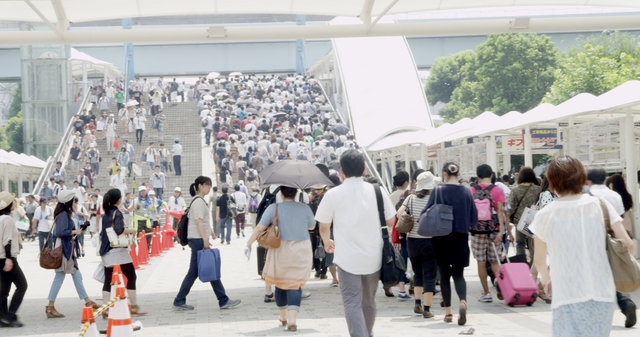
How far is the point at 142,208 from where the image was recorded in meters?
19.8

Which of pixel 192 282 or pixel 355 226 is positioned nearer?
pixel 355 226

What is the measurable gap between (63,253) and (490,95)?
2027 inches

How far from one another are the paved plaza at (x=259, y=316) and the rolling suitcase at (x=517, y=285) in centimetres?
12

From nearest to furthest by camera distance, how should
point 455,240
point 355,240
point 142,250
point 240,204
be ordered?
point 355,240 < point 455,240 < point 142,250 < point 240,204

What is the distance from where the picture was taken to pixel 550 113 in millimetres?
13836

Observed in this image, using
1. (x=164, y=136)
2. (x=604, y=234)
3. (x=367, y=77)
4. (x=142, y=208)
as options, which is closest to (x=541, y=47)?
(x=367, y=77)

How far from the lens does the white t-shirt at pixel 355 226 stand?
625cm

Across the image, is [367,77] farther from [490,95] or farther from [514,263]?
[514,263]

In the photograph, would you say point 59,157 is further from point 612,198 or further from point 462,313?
point 612,198

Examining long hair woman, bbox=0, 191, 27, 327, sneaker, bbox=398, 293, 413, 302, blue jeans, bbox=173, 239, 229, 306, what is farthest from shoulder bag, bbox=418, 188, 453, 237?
long hair woman, bbox=0, 191, 27, 327

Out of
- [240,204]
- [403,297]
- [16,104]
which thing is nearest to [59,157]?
[240,204]

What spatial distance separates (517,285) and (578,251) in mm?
4918

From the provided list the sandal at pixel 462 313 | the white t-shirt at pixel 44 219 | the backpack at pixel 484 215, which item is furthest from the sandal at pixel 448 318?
the white t-shirt at pixel 44 219

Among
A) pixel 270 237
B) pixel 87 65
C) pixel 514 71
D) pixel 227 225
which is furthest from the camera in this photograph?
pixel 514 71
